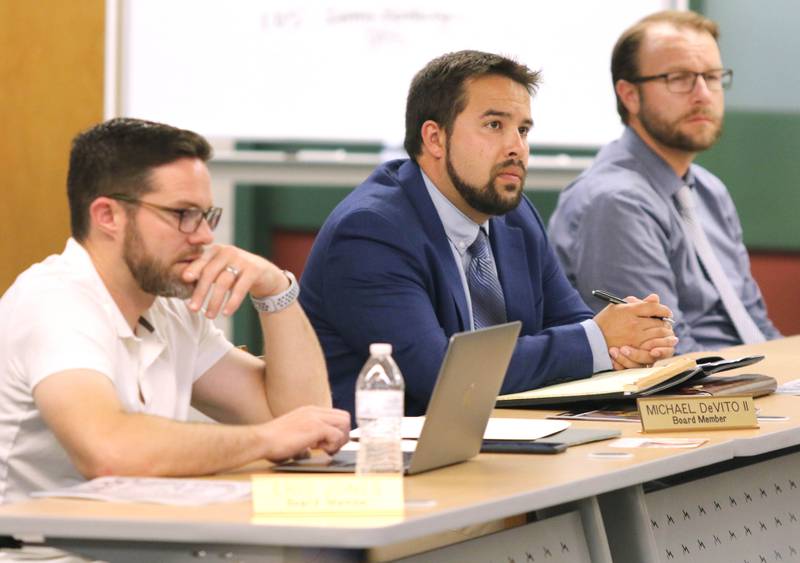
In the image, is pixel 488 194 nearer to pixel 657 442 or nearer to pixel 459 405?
pixel 657 442

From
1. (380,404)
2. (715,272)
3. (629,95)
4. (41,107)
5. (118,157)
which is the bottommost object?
(715,272)

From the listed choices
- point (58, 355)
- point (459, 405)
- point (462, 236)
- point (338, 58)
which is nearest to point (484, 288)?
point (462, 236)

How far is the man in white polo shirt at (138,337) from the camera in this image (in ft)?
6.48

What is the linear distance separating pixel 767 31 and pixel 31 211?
9.08 ft

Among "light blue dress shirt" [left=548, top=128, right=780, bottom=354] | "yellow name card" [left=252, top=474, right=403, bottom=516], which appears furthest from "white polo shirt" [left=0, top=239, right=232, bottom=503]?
"light blue dress shirt" [left=548, top=128, right=780, bottom=354]

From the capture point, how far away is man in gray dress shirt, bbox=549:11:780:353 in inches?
151

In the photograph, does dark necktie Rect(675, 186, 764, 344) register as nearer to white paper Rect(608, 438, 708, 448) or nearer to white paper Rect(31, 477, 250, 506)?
white paper Rect(608, 438, 708, 448)

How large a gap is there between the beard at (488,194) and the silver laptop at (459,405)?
1.07 m

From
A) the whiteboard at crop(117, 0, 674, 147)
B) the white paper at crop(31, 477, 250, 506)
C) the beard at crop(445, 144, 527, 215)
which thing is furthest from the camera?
the whiteboard at crop(117, 0, 674, 147)

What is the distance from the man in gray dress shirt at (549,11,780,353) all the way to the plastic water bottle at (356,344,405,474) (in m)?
1.82

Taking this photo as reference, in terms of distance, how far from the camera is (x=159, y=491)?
1.81 m

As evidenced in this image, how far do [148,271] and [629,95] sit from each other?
2.40 metres

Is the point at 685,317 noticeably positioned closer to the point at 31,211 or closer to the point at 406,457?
the point at 406,457

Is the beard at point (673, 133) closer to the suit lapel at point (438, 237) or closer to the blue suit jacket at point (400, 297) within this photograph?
the blue suit jacket at point (400, 297)
